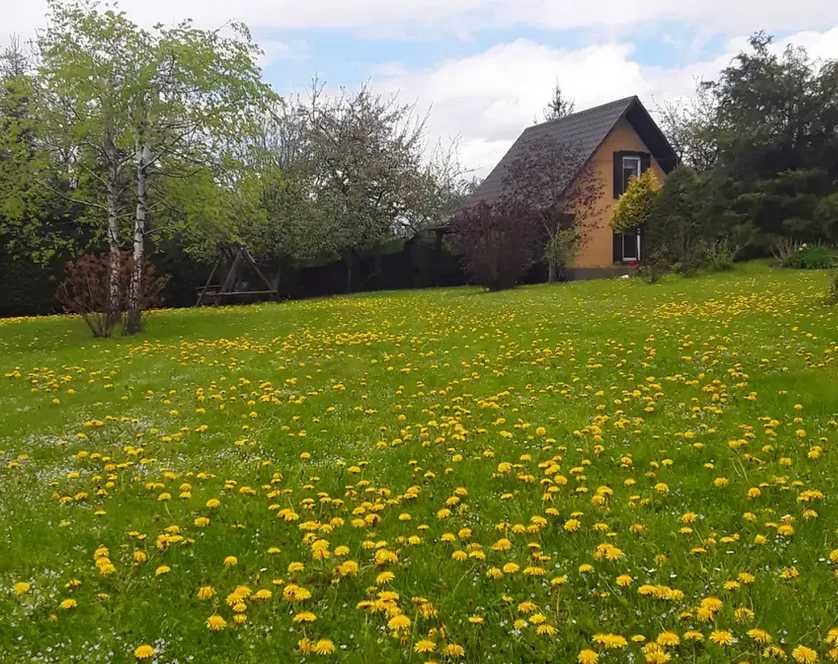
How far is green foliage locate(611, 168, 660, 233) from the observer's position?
27359 mm

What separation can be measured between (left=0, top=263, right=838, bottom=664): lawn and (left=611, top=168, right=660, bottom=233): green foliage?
741 inches

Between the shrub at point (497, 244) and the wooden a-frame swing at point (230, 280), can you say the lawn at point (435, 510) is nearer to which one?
the shrub at point (497, 244)

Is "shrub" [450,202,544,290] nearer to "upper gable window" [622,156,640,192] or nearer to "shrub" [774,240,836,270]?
"shrub" [774,240,836,270]


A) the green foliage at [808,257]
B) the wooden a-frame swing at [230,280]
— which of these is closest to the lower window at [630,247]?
the green foliage at [808,257]

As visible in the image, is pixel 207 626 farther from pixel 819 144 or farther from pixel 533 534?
pixel 819 144

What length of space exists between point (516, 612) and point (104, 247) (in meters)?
24.2

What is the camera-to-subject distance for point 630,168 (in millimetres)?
30641

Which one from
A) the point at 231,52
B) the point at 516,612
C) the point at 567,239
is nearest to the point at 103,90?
the point at 231,52

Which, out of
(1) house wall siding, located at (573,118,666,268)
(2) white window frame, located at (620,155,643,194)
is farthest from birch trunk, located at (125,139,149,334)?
(2) white window frame, located at (620,155,643,194)

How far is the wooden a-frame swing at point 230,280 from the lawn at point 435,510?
52.9ft

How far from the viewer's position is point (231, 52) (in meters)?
14.4

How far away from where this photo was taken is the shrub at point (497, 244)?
873 inches

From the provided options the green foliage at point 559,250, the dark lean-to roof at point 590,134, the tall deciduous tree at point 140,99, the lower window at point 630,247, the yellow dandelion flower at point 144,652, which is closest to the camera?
the yellow dandelion flower at point 144,652

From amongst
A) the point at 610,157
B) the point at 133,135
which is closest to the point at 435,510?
the point at 133,135
